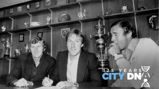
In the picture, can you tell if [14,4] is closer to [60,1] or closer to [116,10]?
[60,1]

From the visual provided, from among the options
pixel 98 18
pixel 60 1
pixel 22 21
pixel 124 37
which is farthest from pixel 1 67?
pixel 124 37

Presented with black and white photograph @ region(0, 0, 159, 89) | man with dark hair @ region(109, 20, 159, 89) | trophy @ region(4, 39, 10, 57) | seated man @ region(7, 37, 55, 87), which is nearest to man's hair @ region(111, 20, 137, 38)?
black and white photograph @ region(0, 0, 159, 89)

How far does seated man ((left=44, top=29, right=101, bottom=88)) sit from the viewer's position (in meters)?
1.31

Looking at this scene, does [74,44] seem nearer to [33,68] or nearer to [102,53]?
[102,53]

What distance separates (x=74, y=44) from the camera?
4.77ft

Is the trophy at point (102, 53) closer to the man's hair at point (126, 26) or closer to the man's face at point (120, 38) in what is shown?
the man's face at point (120, 38)

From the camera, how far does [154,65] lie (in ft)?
3.42

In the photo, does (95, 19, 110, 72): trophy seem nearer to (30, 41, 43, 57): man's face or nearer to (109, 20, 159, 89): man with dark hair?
(109, 20, 159, 89): man with dark hair

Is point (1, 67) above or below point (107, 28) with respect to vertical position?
below

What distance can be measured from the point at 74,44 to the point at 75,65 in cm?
22

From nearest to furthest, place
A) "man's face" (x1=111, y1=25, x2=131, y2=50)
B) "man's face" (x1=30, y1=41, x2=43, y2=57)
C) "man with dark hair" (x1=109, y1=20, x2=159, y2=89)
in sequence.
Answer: "man with dark hair" (x1=109, y1=20, x2=159, y2=89)
"man's face" (x1=111, y1=25, x2=131, y2=50)
"man's face" (x1=30, y1=41, x2=43, y2=57)

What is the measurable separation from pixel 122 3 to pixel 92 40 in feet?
1.97

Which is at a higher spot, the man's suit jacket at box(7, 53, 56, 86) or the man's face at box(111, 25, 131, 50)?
the man's face at box(111, 25, 131, 50)

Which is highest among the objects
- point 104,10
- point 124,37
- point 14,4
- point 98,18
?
point 14,4
